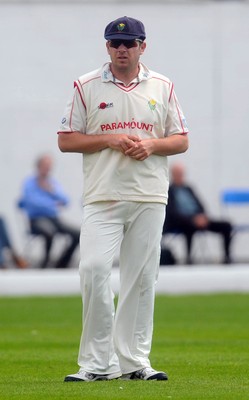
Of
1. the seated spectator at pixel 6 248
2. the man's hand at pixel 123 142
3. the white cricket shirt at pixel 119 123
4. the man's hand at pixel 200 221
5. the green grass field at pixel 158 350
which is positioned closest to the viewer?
the green grass field at pixel 158 350

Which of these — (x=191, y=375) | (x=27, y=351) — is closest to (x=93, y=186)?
(x=191, y=375)

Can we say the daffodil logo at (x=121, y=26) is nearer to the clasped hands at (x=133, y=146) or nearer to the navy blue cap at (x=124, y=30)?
the navy blue cap at (x=124, y=30)

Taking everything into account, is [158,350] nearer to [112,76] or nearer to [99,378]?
[99,378]

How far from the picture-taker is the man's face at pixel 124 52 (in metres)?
8.02

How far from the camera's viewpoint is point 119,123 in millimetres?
8078

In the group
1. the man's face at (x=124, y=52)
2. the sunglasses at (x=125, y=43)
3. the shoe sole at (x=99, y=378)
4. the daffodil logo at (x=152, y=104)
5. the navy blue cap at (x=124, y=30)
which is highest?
the navy blue cap at (x=124, y=30)

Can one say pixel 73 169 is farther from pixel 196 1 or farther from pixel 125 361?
pixel 125 361

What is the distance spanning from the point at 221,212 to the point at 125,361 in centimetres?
1229

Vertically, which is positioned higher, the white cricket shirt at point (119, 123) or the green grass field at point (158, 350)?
the white cricket shirt at point (119, 123)

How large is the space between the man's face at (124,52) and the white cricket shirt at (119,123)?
0.34ft

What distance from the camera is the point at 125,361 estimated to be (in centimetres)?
815

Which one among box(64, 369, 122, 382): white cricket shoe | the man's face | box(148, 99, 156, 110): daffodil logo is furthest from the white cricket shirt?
box(64, 369, 122, 382): white cricket shoe

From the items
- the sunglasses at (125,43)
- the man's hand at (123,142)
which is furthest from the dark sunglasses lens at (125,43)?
the man's hand at (123,142)

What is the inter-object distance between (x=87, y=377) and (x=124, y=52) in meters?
1.82
